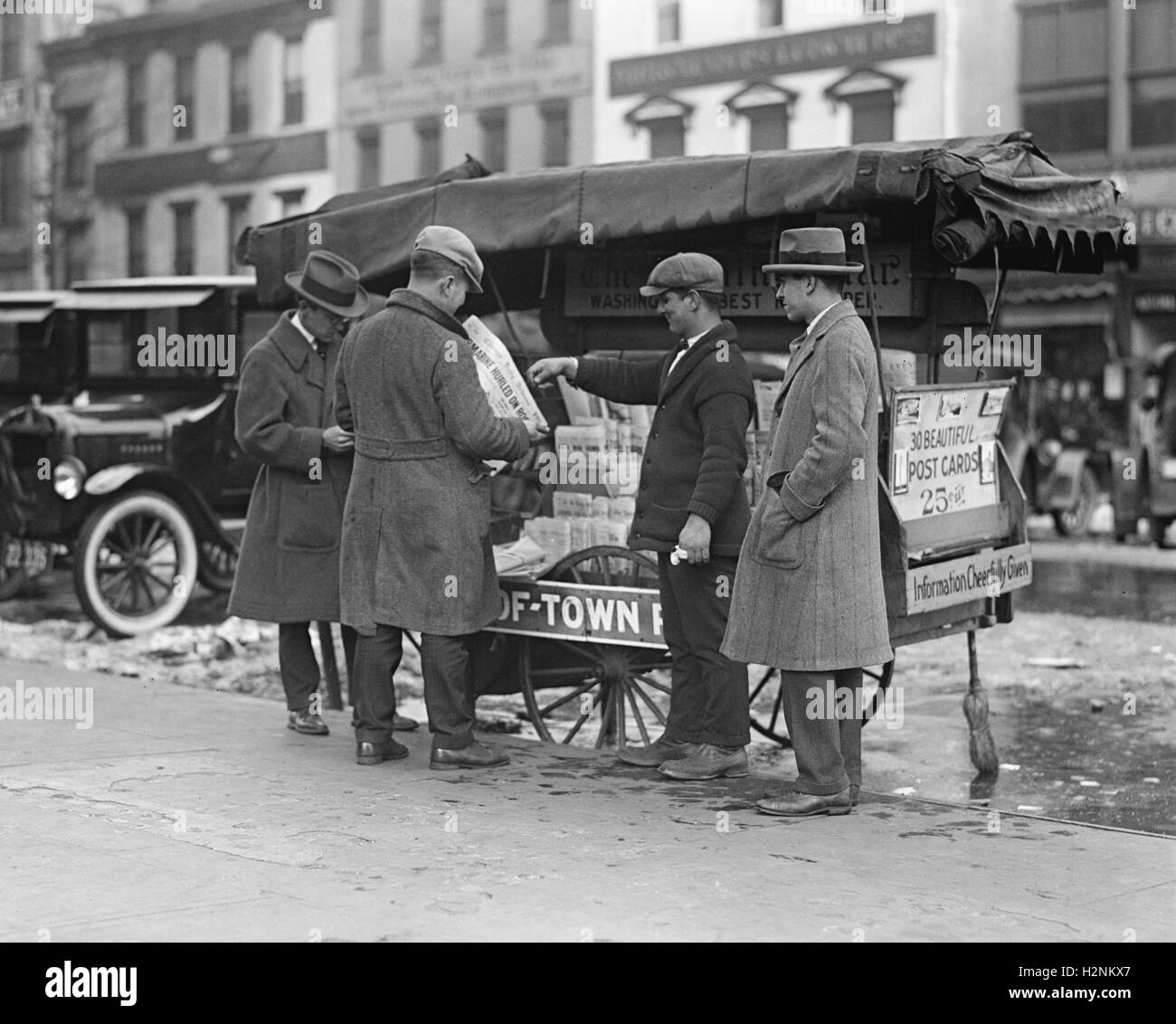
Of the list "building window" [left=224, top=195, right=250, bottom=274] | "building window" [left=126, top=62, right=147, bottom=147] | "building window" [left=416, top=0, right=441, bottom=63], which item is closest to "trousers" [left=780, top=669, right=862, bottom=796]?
"building window" [left=416, top=0, right=441, bottom=63]

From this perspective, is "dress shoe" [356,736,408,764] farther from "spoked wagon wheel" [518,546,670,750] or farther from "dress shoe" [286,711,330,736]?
"spoked wagon wheel" [518,546,670,750]

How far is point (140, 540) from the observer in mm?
13289

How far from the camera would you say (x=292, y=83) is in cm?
4509

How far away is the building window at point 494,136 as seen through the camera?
40.7 metres

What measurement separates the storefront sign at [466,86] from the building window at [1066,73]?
10.1 metres

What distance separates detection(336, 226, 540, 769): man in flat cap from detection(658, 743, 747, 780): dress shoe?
28.2 inches

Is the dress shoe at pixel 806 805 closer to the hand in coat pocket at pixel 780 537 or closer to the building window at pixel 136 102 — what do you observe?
the hand in coat pocket at pixel 780 537

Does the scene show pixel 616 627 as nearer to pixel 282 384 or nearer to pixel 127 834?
pixel 282 384

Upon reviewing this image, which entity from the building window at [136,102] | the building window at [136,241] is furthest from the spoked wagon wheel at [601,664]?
the building window at [136,102]

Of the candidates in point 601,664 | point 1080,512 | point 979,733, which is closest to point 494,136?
point 1080,512

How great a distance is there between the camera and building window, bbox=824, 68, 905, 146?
33406mm

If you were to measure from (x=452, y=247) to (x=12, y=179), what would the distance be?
4584cm

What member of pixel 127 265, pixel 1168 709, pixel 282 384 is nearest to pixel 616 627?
pixel 282 384

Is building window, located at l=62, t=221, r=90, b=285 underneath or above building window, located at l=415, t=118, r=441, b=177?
underneath
